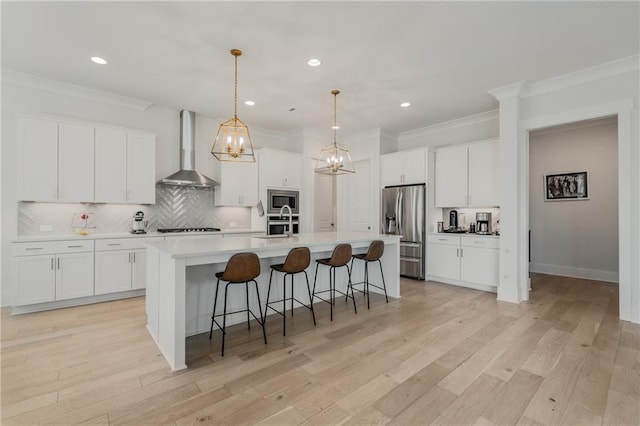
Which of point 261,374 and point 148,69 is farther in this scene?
point 148,69

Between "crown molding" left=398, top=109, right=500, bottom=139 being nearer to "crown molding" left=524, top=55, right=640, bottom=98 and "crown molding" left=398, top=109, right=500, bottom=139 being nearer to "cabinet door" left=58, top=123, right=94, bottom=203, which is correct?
"crown molding" left=524, top=55, right=640, bottom=98

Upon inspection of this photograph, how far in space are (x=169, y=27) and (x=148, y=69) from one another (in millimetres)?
1051

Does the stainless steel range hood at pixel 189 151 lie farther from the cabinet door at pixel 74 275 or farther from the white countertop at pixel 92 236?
the cabinet door at pixel 74 275

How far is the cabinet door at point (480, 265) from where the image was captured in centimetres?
472

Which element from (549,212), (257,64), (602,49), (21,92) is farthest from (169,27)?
(549,212)

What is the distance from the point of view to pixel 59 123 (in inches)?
158

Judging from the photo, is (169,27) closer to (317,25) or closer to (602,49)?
(317,25)

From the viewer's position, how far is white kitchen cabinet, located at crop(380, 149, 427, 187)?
559 centimetres

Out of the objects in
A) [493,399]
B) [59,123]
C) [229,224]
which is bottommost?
[493,399]

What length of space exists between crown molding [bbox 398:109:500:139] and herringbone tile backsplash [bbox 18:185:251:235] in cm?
377

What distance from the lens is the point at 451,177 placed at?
5422 millimetres

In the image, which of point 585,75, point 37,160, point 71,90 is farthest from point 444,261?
point 71,90

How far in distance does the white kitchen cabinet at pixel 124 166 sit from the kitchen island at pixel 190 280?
69.9 inches

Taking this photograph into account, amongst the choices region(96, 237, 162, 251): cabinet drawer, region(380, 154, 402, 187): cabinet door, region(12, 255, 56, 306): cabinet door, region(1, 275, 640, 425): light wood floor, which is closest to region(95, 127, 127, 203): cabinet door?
region(96, 237, 162, 251): cabinet drawer
